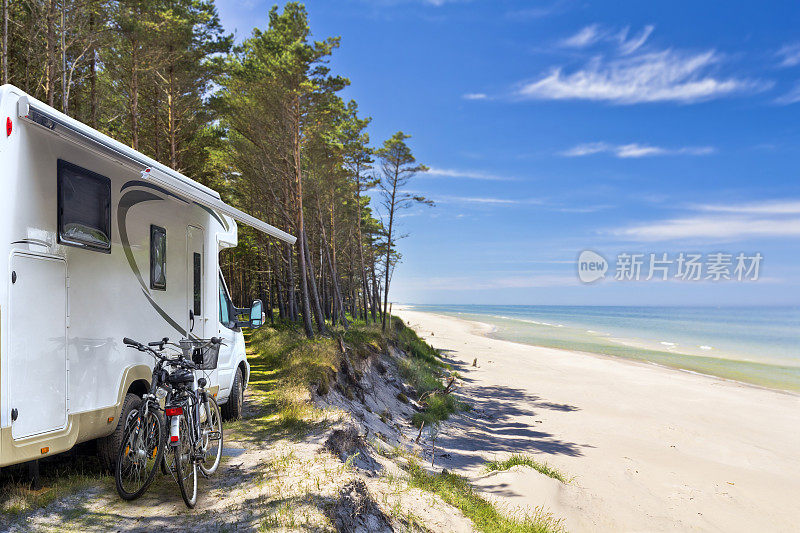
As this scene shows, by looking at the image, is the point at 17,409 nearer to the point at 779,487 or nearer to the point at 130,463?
the point at 130,463

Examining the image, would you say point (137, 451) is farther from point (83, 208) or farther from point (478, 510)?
point (478, 510)

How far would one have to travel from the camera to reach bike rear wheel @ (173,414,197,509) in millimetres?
3963

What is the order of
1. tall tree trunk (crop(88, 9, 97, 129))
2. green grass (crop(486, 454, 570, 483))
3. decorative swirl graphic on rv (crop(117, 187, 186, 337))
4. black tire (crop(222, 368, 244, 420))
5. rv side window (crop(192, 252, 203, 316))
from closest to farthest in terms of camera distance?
1. decorative swirl graphic on rv (crop(117, 187, 186, 337))
2. rv side window (crop(192, 252, 203, 316))
3. black tire (crop(222, 368, 244, 420))
4. green grass (crop(486, 454, 570, 483))
5. tall tree trunk (crop(88, 9, 97, 129))

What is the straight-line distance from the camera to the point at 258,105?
17203 mm

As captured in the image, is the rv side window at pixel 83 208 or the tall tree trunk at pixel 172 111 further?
the tall tree trunk at pixel 172 111

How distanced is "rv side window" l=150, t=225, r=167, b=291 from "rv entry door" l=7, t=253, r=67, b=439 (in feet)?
4.14

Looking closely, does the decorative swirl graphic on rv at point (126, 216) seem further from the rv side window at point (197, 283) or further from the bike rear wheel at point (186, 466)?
the bike rear wheel at point (186, 466)

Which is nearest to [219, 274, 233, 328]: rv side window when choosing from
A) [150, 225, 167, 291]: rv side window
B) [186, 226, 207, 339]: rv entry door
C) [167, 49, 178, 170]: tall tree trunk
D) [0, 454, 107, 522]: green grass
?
[186, 226, 207, 339]: rv entry door

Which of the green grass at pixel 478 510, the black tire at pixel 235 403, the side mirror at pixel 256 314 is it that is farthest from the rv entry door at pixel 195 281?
the green grass at pixel 478 510

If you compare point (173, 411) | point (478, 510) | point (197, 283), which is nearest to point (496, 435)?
point (478, 510)

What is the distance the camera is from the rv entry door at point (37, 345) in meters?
3.54

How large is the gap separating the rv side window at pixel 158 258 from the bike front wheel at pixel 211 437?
4.94 feet

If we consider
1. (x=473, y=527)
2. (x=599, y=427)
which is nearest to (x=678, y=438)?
(x=599, y=427)

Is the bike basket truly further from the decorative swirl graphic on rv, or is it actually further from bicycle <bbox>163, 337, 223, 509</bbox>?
the decorative swirl graphic on rv
